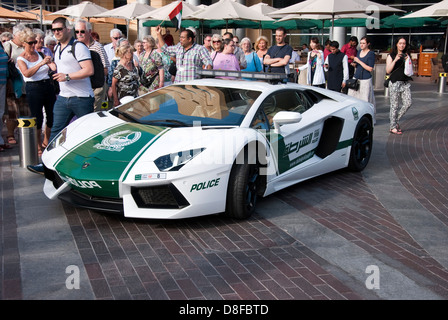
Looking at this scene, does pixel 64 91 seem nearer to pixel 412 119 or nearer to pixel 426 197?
pixel 426 197

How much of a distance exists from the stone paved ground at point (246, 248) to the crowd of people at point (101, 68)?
1.30m

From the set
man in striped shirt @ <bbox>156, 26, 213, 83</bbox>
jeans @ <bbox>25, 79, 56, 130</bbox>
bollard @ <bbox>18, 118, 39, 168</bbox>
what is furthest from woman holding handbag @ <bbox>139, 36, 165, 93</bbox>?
bollard @ <bbox>18, 118, 39, 168</bbox>

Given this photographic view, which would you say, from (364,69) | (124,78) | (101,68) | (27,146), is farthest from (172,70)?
(364,69)

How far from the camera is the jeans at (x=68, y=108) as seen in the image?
703 centimetres

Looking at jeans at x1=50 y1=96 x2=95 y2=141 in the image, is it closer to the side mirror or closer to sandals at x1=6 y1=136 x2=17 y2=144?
sandals at x1=6 y1=136 x2=17 y2=144

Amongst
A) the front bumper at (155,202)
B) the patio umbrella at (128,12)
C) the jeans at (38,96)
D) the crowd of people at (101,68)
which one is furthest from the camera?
the patio umbrella at (128,12)

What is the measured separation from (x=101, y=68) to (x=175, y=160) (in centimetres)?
301

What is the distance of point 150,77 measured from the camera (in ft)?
30.9

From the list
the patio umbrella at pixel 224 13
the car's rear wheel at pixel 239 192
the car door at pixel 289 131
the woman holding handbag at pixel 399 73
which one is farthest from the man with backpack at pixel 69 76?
the patio umbrella at pixel 224 13

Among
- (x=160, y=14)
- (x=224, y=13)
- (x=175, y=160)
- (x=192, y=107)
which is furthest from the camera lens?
(x=224, y=13)

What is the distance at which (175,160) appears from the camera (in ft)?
15.8

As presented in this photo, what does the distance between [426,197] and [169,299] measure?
12.8 ft

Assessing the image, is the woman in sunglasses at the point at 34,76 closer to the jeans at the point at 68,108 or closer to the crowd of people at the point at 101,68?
the crowd of people at the point at 101,68

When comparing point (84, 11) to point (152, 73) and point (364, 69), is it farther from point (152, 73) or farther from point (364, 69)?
point (364, 69)
